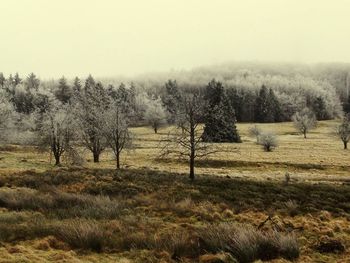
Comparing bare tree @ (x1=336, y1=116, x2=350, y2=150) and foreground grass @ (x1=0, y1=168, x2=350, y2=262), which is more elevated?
foreground grass @ (x1=0, y1=168, x2=350, y2=262)

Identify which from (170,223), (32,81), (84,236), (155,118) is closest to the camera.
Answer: (84,236)

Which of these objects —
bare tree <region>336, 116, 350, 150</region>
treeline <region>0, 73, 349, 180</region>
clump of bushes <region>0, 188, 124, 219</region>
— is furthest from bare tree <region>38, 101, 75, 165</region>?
bare tree <region>336, 116, 350, 150</region>

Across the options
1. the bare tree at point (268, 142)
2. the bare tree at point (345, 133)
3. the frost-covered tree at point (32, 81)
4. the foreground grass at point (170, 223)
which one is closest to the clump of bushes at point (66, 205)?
the foreground grass at point (170, 223)

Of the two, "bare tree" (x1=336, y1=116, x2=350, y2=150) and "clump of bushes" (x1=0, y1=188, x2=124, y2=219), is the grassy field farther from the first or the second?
"bare tree" (x1=336, y1=116, x2=350, y2=150)

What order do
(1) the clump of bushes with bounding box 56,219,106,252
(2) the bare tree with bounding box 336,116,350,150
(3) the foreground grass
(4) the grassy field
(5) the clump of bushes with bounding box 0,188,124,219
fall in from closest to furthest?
(4) the grassy field → (3) the foreground grass → (1) the clump of bushes with bounding box 56,219,106,252 → (5) the clump of bushes with bounding box 0,188,124,219 → (2) the bare tree with bounding box 336,116,350,150

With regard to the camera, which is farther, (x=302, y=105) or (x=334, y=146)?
(x=302, y=105)

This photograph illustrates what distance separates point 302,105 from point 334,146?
8708 cm

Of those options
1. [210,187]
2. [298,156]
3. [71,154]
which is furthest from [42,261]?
[298,156]

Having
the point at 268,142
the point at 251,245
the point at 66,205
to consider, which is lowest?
the point at 268,142

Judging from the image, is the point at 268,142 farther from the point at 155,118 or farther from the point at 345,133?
the point at 155,118

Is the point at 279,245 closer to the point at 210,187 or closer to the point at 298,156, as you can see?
the point at 210,187

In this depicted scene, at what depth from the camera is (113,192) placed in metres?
24.3

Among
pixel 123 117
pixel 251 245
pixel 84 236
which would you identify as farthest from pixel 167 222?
pixel 123 117

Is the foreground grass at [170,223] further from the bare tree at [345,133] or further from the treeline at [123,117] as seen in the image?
Answer: the bare tree at [345,133]
